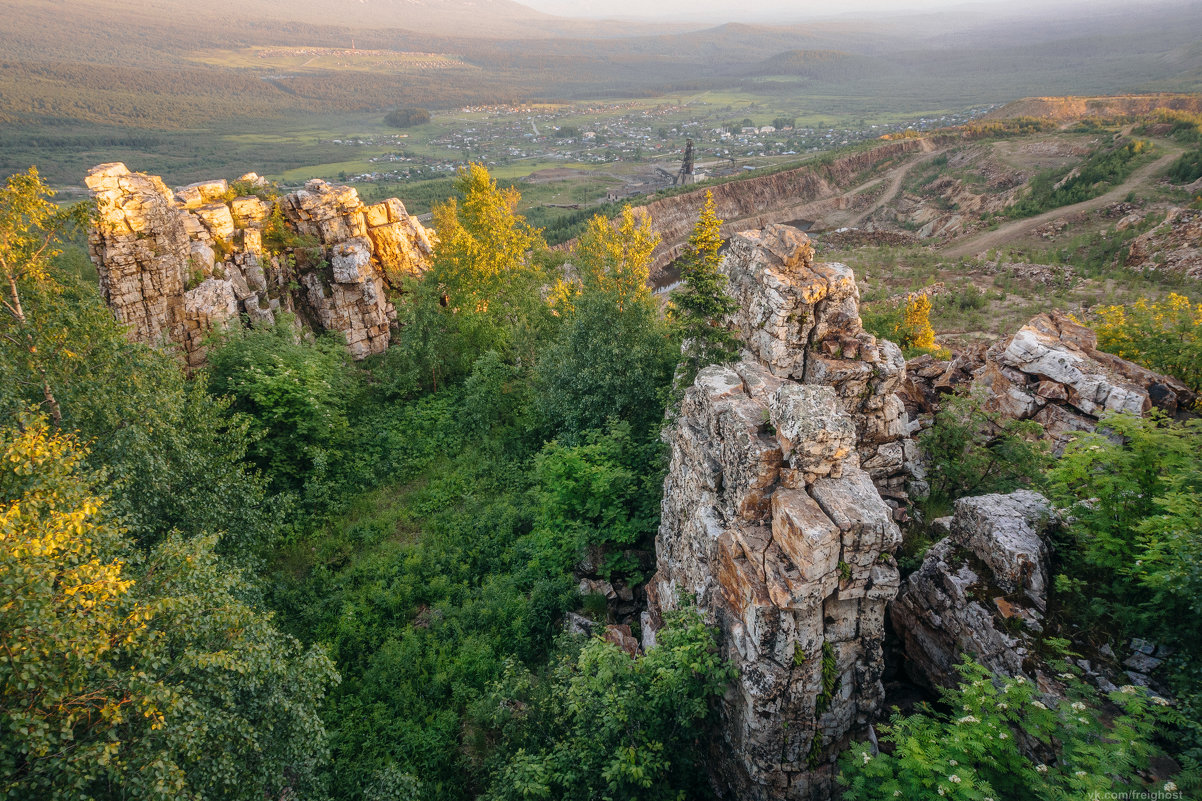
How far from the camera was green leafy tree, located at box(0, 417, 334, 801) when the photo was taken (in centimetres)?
630

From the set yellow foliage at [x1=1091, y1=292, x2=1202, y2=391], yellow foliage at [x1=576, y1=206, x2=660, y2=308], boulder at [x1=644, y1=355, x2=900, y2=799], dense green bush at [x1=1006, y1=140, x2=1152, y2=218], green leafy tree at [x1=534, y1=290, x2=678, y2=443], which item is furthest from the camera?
dense green bush at [x1=1006, y1=140, x2=1152, y2=218]

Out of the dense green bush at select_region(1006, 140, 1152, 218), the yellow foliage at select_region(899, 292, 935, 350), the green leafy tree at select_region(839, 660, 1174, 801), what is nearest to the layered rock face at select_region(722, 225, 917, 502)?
the green leafy tree at select_region(839, 660, 1174, 801)

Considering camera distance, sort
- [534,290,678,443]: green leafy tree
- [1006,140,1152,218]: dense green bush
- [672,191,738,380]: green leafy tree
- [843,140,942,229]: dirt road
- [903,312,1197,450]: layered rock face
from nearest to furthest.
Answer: [903,312,1197,450]: layered rock face
[672,191,738,380]: green leafy tree
[534,290,678,443]: green leafy tree
[1006,140,1152,218]: dense green bush
[843,140,942,229]: dirt road

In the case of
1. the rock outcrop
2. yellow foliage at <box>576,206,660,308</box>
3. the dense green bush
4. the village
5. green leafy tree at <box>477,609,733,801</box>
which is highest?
the village

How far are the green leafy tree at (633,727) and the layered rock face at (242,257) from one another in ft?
66.7

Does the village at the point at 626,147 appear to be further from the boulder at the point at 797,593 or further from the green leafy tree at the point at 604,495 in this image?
the boulder at the point at 797,593

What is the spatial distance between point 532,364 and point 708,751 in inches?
727

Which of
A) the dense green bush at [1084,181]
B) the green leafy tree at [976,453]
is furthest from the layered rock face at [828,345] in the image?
the dense green bush at [1084,181]

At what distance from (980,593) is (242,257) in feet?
105

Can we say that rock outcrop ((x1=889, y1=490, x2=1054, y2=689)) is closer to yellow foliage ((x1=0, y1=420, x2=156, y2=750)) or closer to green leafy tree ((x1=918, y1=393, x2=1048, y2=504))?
green leafy tree ((x1=918, y1=393, x2=1048, y2=504))

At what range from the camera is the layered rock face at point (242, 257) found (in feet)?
74.1

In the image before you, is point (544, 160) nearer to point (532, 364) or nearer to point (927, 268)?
point (927, 268)

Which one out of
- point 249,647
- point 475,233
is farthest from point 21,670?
point 475,233

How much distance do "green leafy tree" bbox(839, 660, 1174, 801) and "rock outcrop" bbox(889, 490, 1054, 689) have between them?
4.26ft
